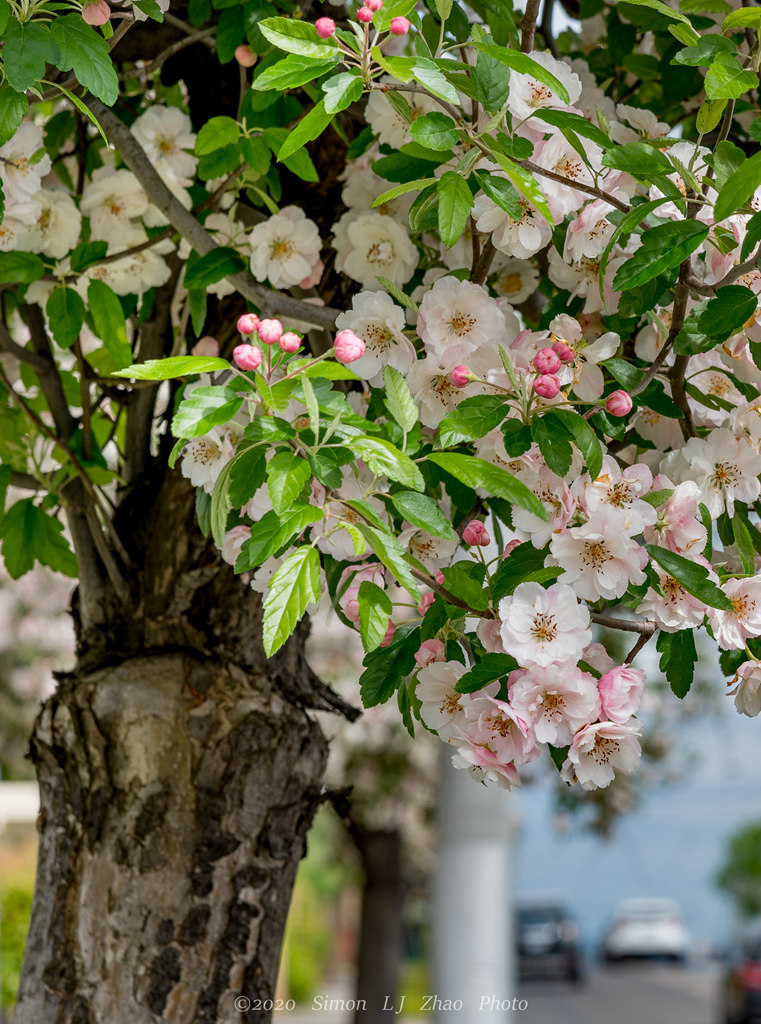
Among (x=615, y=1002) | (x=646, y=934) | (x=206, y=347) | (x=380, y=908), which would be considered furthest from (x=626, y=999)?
(x=206, y=347)

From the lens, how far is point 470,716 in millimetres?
1032

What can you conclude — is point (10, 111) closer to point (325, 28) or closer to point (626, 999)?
point (325, 28)

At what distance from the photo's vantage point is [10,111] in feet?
3.36

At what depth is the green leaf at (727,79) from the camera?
951 mm

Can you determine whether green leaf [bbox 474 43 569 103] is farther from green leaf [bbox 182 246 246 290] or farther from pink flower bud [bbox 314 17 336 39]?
green leaf [bbox 182 246 246 290]

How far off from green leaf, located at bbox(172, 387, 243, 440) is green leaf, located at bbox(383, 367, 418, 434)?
14cm

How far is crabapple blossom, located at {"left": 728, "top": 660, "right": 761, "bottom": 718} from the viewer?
113cm

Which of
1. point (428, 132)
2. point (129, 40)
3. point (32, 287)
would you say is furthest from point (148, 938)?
point (129, 40)

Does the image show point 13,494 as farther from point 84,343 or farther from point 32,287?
point 32,287

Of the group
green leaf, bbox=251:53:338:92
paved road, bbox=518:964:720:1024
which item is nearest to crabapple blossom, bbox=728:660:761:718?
green leaf, bbox=251:53:338:92

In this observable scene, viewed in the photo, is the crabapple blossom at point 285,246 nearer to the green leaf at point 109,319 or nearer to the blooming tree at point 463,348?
A: the blooming tree at point 463,348

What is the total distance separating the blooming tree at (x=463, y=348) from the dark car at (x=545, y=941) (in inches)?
781

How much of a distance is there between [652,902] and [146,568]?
27.0 m

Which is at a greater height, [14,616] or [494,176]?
[14,616]
